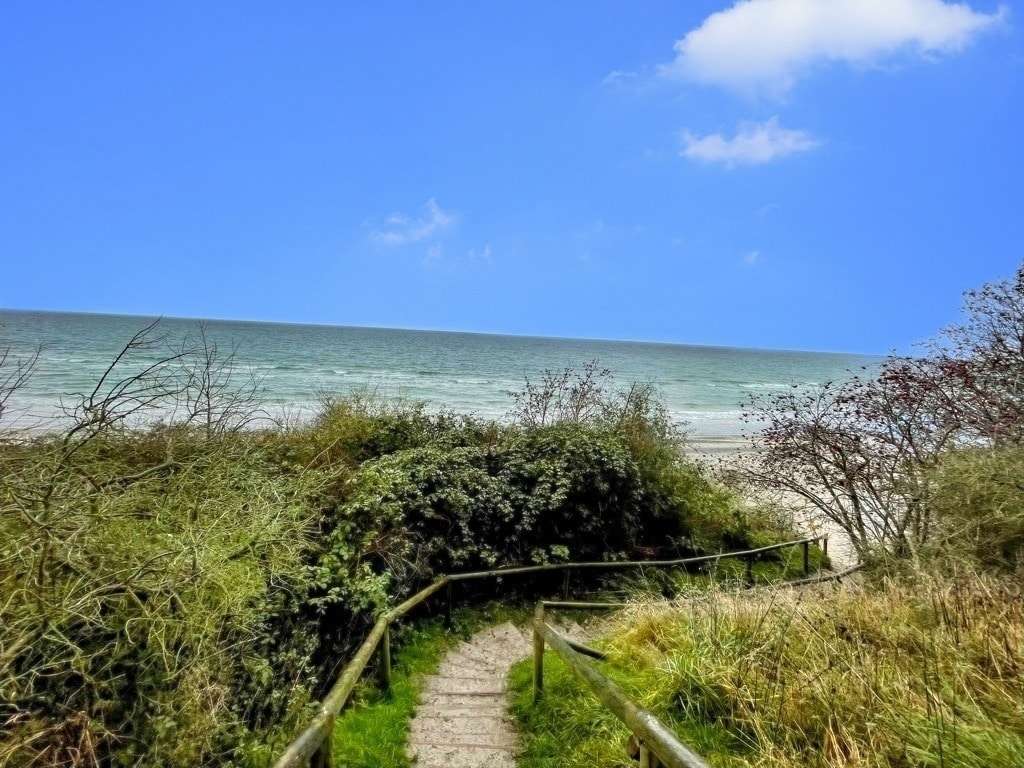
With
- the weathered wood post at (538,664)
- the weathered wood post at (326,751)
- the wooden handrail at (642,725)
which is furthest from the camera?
the weathered wood post at (538,664)

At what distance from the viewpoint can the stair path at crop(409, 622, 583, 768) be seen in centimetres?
474

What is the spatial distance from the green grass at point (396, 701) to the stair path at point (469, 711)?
0.12 m

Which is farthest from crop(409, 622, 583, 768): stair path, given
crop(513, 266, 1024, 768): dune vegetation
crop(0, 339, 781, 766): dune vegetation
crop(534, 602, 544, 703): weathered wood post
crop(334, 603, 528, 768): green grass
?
crop(0, 339, 781, 766): dune vegetation

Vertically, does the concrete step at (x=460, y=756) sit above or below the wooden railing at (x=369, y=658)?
below

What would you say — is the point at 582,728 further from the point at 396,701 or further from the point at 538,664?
the point at 396,701

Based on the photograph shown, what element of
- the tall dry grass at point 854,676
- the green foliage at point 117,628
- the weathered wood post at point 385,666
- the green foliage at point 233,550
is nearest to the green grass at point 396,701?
the weathered wood post at point 385,666

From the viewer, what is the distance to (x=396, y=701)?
562 cm

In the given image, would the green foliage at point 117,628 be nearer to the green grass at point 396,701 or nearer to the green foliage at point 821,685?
the green grass at point 396,701

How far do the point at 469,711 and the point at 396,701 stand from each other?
69cm

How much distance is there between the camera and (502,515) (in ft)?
31.8

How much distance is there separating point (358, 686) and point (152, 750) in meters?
2.77

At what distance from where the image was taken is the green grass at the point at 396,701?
4.60m

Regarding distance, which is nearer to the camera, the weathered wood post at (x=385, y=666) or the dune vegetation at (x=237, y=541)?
the dune vegetation at (x=237, y=541)

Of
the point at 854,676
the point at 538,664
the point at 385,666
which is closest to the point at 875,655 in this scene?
the point at 854,676
